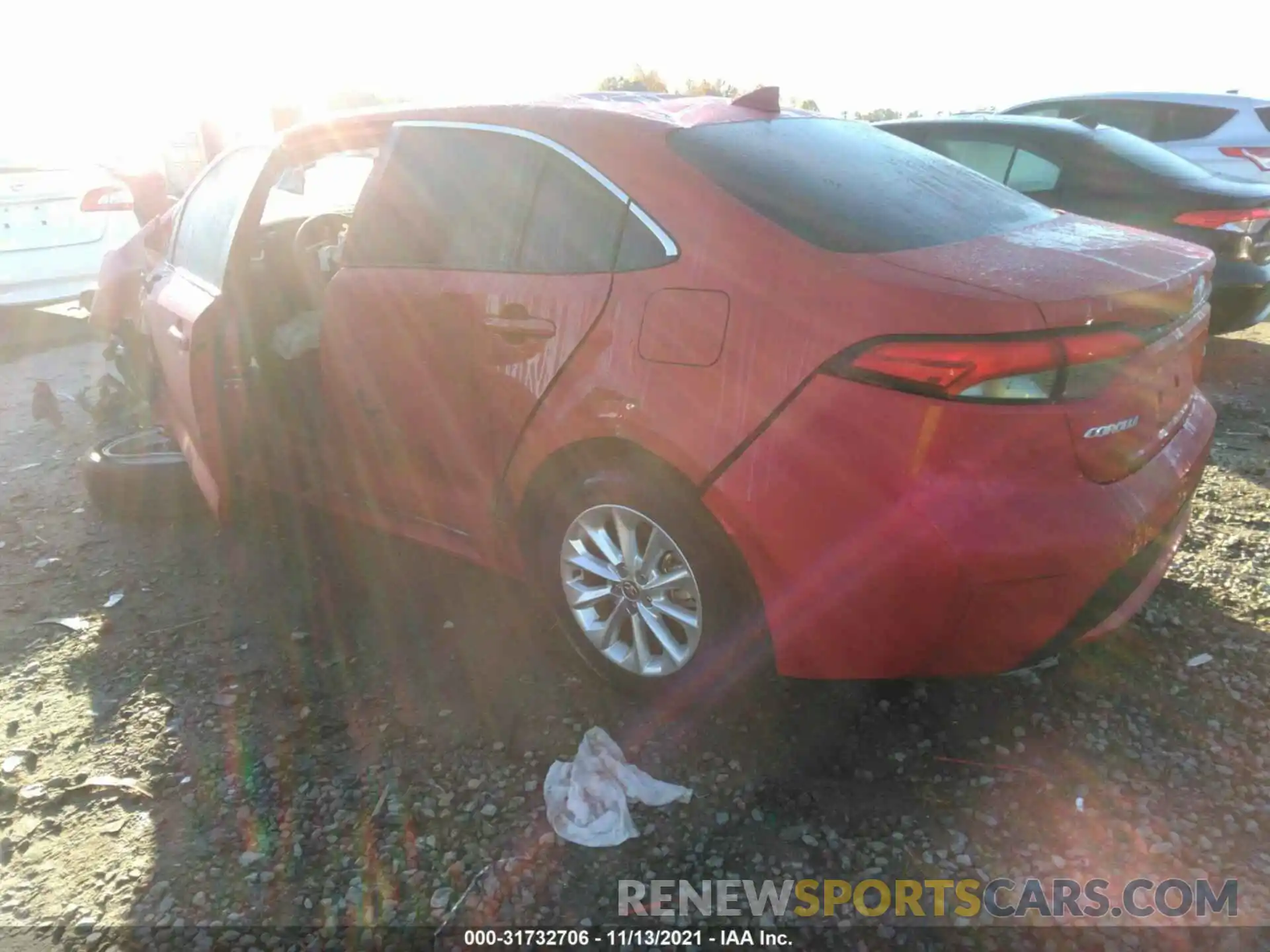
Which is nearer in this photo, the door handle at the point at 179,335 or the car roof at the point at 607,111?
the car roof at the point at 607,111

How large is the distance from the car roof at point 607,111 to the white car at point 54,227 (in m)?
5.28

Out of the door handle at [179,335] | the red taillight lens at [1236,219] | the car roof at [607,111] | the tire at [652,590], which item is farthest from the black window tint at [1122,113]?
the door handle at [179,335]

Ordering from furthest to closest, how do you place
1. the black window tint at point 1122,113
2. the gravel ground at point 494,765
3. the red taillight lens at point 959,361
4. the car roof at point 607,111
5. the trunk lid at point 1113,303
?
the black window tint at point 1122,113, the car roof at point 607,111, the gravel ground at point 494,765, the trunk lid at point 1113,303, the red taillight lens at point 959,361

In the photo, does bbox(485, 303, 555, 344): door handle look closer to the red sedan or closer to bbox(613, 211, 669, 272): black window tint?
the red sedan

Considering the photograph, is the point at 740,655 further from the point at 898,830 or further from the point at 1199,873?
the point at 1199,873

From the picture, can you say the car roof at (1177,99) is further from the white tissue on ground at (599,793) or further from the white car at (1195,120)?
the white tissue on ground at (599,793)

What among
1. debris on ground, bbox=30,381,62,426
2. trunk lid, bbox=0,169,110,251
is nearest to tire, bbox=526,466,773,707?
debris on ground, bbox=30,381,62,426

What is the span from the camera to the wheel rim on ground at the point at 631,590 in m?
2.53

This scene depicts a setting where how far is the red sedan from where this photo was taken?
204cm

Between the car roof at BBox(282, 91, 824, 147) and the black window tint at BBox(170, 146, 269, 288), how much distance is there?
613 mm

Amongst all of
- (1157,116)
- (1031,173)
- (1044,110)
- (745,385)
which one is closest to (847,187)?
(745,385)

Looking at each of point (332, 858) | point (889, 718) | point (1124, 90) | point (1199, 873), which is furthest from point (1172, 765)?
point (1124, 90)

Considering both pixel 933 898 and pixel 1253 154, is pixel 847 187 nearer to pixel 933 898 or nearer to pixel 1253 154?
Answer: pixel 933 898

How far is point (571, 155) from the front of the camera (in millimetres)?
2676
